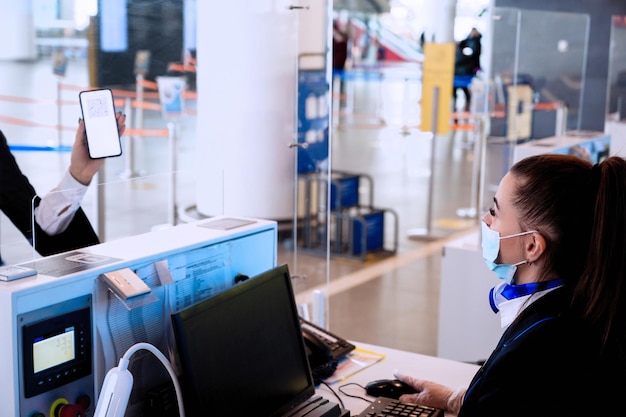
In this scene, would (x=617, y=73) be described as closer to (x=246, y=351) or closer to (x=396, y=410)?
(x=396, y=410)

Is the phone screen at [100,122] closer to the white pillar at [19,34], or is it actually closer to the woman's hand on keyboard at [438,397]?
the woman's hand on keyboard at [438,397]

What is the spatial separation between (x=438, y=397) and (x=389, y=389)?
0.15m

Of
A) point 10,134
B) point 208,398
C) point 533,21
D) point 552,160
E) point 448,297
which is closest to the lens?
point 208,398

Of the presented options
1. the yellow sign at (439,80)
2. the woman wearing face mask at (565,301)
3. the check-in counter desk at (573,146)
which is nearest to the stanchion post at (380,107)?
the yellow sign at (439,80)

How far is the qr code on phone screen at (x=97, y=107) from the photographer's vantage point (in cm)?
239

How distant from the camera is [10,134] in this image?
990 cm

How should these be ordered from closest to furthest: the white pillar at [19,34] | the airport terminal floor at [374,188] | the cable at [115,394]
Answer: the cable at [115,394]
the airport terminal floor at [374,188]
the white pillar at [19,34]

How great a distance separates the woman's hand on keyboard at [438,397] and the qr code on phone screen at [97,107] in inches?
46.7

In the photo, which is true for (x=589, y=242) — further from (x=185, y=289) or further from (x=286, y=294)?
(x=185, y=289)

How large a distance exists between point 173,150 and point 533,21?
291cm

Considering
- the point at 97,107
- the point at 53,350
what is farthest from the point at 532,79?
the point at 53,350

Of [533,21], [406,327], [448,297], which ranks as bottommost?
[406,327]

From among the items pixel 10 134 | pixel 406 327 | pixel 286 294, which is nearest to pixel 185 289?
pixel 286 294

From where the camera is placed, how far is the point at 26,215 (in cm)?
267
